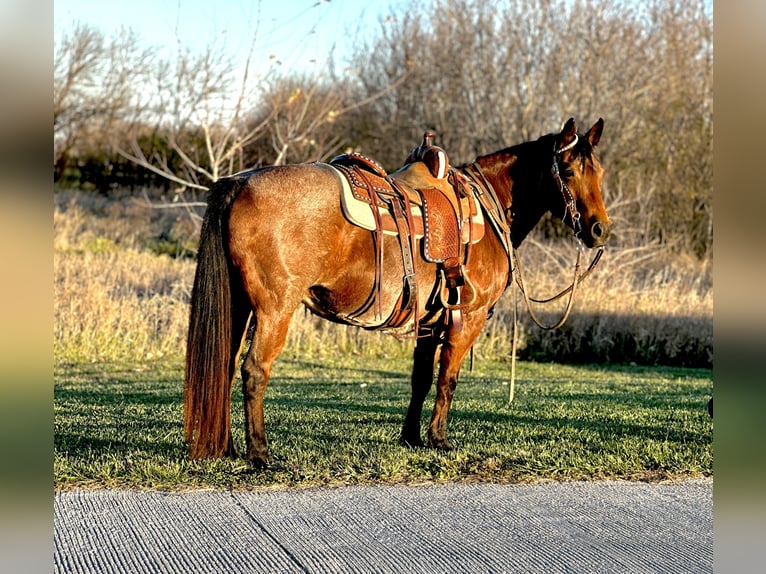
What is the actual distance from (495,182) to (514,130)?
607 inches

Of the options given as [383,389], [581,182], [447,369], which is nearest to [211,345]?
[447,369]

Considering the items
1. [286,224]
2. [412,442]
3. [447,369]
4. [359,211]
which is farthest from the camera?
[412,442]

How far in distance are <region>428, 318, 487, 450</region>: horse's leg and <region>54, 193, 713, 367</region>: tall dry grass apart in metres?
7.17

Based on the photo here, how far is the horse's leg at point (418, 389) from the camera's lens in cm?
636

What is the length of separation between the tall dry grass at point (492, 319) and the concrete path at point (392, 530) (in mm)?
7777

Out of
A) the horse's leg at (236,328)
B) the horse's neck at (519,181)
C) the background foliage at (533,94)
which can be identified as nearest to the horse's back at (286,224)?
the horse's leg at (236,328)

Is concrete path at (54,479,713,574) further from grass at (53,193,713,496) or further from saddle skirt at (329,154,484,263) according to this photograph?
saddle skirt at (329,154,484,263)

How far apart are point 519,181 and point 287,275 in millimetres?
2090

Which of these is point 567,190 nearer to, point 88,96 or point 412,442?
point 412,442

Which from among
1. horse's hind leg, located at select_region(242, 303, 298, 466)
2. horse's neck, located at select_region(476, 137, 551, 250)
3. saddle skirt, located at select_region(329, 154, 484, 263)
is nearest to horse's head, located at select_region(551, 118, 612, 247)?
horse's neck, located at select_region(476, 137, 551, 250)

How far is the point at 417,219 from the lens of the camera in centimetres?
591

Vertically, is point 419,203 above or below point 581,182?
below

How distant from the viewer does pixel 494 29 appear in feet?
74.1
